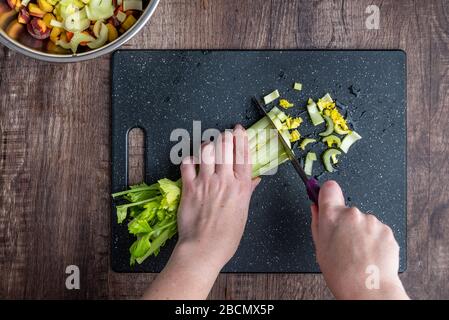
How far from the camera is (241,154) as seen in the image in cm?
119

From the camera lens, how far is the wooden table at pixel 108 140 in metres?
1.20

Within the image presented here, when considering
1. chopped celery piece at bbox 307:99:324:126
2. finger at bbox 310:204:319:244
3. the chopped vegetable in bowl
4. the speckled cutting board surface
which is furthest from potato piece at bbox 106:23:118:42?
finger at bbox 310:204:319:244

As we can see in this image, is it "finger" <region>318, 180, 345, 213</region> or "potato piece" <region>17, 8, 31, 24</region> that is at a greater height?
"potato piece" <region>17, 8, 31, 24</region>

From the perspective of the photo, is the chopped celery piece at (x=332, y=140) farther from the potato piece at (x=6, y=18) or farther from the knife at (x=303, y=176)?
the potato piece at (x=6, y=18)

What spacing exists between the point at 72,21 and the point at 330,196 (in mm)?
626

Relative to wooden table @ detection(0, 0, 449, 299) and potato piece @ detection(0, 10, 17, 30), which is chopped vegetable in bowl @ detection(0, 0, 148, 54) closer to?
potato piece @ detection(0, 10, 17, 30)

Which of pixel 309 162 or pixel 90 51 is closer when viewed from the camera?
pixel 90 51

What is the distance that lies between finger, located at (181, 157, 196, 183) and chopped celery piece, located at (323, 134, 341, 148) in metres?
0.29

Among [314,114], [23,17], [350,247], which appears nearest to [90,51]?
[23,17]

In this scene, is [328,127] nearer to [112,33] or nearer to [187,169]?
[187,169]

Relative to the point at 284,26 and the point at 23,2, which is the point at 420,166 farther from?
the point at 23,2

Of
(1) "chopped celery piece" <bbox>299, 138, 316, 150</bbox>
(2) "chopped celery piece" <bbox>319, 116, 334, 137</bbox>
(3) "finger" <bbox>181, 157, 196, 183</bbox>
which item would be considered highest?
(2) "chopped celery piece" <bbox>319, 116, 334, 137</bbox>

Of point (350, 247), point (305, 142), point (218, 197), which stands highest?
point (305, 142)

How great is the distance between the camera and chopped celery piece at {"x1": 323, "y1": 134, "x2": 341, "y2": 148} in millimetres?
1195
